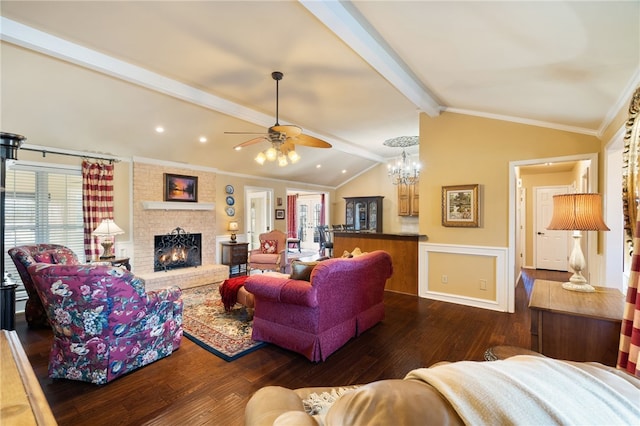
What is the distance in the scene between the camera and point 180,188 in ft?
18.7

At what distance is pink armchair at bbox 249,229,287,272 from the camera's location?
20.1 ft

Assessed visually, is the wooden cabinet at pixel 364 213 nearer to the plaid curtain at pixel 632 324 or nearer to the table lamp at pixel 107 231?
the table lamp at pixel 107 231

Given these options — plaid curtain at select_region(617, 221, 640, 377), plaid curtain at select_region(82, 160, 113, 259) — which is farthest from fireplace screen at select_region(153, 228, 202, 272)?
plaid curtain at select_region(617, 221, 640, 377)

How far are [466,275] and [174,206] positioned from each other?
5366 mm

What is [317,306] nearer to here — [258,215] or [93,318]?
[93,318]

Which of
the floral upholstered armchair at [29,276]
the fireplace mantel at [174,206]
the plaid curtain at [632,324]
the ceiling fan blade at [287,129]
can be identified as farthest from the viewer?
the fireplace mantel at [174,206]

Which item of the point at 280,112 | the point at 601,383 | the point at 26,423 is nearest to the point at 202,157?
the point at 280,112

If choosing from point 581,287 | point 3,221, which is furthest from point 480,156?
point 3,221

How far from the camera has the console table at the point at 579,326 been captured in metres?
1.81

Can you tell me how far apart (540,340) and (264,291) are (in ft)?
7.38

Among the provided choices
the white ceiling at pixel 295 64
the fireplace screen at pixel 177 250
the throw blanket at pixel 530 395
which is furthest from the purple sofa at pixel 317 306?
the fireplace screen at pixel 177 250

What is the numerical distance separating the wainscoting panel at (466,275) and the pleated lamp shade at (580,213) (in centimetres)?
179

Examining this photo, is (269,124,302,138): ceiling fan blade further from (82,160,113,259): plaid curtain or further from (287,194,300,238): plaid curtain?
(287,194,300,238): plaid curtain

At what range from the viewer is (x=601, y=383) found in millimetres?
590
